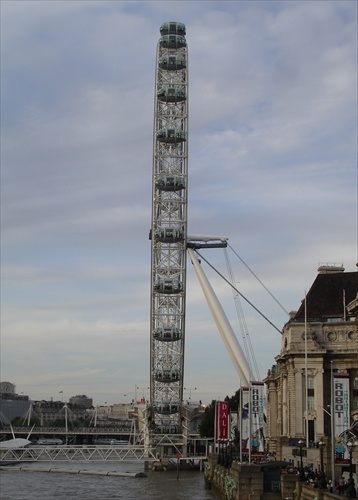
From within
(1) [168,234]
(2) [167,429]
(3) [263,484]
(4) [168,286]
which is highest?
(1) [168,234]

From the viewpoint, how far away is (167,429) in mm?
91625

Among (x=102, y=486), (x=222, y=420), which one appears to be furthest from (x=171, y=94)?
(x=102, y=486)

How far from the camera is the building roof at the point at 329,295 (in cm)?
6919

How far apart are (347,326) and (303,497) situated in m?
32.5


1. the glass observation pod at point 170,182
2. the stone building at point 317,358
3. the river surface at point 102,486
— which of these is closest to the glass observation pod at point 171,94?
the glass observation pod at point 170,182

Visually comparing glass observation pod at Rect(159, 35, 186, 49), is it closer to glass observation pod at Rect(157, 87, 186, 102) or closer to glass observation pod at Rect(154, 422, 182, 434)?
glass observation pod at Rect(157, 87, 186, 102)

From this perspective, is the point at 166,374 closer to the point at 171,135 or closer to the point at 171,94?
the point at 171,135

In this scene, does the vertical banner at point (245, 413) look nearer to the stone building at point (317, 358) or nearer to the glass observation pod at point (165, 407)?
the stone building at point (317, 358)

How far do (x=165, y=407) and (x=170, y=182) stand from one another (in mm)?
22015

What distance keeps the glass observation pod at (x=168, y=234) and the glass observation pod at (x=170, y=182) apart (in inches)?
Result: 165

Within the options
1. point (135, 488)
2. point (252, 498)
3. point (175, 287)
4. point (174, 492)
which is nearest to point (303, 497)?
point (252, 498)

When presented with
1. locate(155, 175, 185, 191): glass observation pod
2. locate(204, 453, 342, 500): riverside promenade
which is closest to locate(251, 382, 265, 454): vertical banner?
locate(204, 453, 342, 500): riverside promenade

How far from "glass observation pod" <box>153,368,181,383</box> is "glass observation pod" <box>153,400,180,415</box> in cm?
234

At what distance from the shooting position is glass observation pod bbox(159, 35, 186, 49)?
3642 inches
